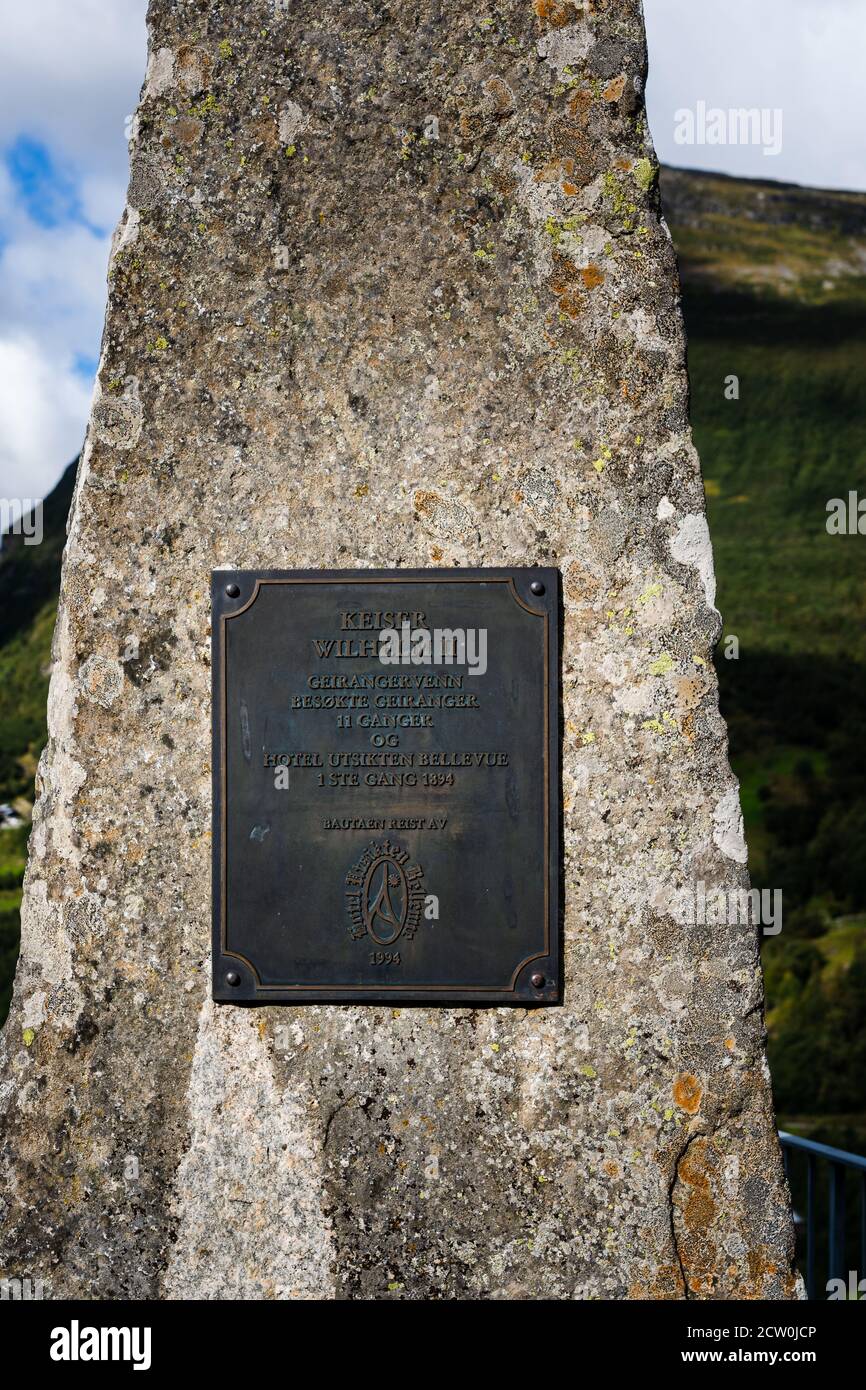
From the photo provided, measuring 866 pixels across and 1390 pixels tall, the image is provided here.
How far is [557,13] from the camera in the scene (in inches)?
104

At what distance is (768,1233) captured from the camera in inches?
98.7

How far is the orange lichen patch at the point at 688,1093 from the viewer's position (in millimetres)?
2535

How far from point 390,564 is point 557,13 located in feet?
4.26

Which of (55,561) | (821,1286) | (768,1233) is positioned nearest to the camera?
(768,1233)

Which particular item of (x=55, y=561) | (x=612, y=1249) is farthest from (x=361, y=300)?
(x=55, y=561)

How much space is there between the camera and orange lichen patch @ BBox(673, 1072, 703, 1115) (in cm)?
254

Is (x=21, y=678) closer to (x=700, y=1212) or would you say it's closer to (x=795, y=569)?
(x=700, y=1212)

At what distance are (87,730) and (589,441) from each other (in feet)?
4.32

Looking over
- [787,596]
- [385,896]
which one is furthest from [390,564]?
[787,596]

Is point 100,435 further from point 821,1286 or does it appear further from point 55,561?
point 55,561

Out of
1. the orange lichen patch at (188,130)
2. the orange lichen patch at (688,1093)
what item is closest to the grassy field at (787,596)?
the orange lichen patch at (688,1093)

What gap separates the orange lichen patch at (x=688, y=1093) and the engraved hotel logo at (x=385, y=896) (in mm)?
664

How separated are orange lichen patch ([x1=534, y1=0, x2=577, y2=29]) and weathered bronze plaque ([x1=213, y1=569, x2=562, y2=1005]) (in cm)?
124

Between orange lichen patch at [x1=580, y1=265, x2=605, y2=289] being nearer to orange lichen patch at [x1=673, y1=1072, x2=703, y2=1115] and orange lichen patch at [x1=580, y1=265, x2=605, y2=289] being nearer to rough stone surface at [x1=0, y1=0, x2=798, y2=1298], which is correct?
rough stone surface at [x1=0, y1=0, x2=798, y2=1298]
